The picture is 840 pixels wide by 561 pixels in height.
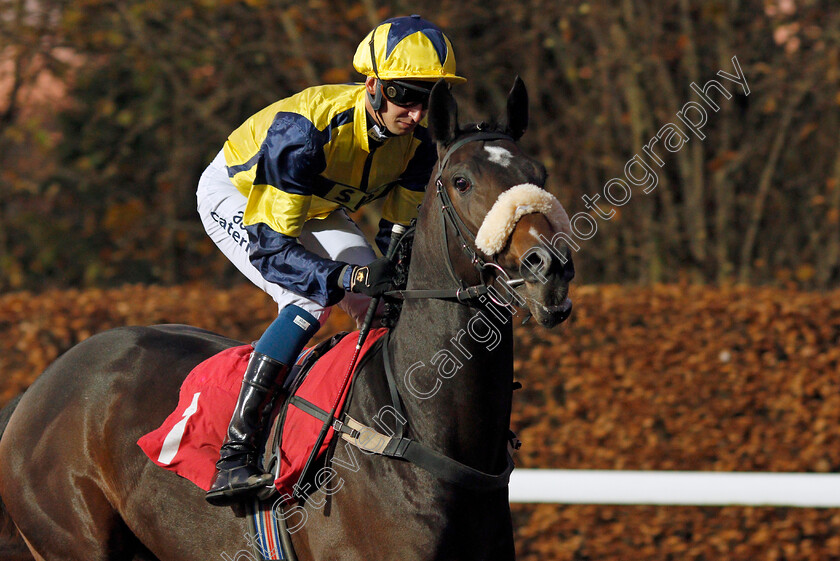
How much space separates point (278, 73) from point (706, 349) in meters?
4.91

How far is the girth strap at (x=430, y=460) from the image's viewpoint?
2459 mm

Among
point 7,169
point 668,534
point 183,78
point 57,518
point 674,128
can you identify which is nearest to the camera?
point 57,518

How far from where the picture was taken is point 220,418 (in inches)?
118

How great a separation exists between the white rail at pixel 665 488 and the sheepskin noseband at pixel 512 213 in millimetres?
2415

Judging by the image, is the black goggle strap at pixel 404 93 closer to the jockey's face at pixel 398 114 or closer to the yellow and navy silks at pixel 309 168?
the jockey's face at pixel 398 114

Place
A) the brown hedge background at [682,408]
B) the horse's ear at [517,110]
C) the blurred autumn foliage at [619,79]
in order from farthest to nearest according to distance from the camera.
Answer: the blurred autumn foliage at [619,79] < the brown hedge background at [682,408] < the horse's ear at [517,110]

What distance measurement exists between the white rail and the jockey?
5.52 ft

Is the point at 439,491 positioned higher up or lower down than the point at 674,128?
lower down

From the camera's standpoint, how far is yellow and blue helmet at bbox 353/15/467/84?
8.73 ft

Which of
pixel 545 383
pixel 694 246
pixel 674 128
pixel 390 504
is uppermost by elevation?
pixel 674 128

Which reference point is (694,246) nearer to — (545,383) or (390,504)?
(545,383)

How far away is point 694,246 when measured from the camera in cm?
746

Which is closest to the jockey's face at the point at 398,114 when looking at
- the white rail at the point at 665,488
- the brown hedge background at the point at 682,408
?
the white rail at the point at 665,488

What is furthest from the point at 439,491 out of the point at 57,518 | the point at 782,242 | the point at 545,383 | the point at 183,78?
the point at 183,78
